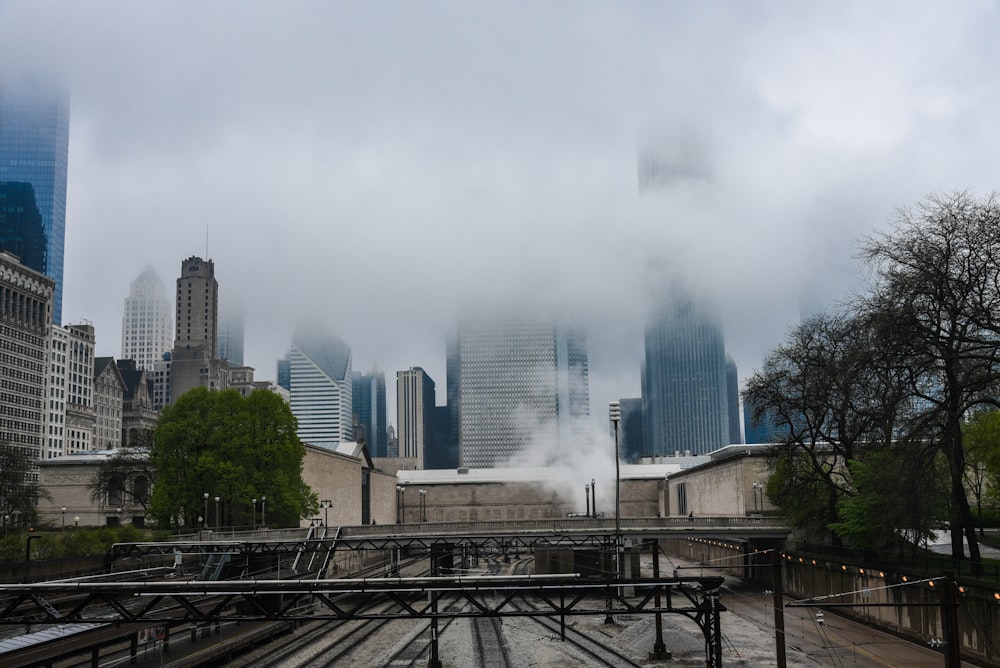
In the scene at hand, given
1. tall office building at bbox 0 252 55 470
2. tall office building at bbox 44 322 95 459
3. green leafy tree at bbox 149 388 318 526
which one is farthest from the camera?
tall office building at bbox 44 322 95 459

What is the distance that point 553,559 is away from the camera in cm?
7712

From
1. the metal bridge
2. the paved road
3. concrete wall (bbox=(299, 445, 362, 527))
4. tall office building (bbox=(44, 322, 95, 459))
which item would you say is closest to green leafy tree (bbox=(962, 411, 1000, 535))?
the paved road

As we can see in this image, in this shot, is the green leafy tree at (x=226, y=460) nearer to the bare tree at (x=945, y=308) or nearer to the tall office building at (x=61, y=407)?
the bare tree at (x=945, y=308)

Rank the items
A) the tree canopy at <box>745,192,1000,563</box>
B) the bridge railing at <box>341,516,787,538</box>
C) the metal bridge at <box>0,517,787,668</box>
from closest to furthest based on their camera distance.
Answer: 1. the metal bridge at <box>0,517,787,668</box>
2. the tree canopy at <box>745,192,1000,563</box>
3. the bridge railing at <box>341,516,787,538</box>

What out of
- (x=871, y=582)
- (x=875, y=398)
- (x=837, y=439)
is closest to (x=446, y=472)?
(x=837, y=439)

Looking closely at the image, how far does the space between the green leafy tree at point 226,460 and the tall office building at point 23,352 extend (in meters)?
84.9

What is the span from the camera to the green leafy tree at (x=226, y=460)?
77062 millimetres

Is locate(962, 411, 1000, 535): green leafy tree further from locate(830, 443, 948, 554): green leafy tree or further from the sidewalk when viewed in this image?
locate(830, 443, 948, 554): green leafy tree

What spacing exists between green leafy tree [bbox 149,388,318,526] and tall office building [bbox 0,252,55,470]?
84.9 meters

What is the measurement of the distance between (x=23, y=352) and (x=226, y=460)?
103m

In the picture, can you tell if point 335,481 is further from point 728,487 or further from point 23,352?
point 23,352

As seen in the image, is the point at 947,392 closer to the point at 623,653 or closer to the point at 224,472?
the point at 623,653

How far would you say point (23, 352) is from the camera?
Result: 162250 millimetres

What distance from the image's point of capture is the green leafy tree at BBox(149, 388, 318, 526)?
77.1 m
